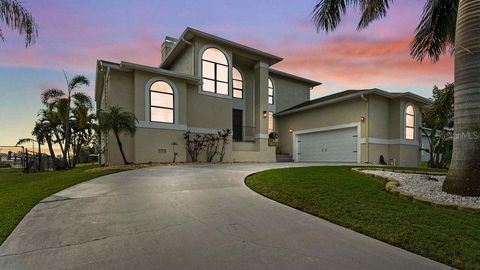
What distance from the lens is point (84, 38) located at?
43.8ft

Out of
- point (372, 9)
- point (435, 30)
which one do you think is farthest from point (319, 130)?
point (372, 9)

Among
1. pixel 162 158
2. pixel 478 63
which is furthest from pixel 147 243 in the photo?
pixel 162 158

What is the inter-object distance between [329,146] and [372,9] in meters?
10.6

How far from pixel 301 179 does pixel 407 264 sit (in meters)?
4.35

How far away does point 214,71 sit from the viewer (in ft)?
55.0

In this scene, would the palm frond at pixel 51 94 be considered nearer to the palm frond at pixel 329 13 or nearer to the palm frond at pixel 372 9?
the palm frond at pixel 329 13

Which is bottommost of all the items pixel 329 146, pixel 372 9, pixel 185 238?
pixel 185 238

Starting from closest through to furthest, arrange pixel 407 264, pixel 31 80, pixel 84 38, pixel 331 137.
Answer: pixel 407 264
pixel 84 38
pixel 31 80
pixel 331 137

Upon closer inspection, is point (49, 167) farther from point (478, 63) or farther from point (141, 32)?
point (478, 63)

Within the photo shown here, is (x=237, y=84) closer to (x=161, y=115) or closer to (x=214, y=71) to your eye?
(x=214, y=71)

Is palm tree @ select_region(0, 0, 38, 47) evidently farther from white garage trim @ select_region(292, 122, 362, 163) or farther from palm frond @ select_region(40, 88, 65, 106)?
palm frond @ select_region(40, 88, 65, 106)

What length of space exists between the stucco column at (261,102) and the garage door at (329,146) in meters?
3.36

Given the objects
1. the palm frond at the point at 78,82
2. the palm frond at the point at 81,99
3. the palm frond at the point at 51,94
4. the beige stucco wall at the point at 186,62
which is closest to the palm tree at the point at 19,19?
the beige stucco wall at the point at 186,62

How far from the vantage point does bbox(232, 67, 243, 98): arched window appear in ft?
62.2
